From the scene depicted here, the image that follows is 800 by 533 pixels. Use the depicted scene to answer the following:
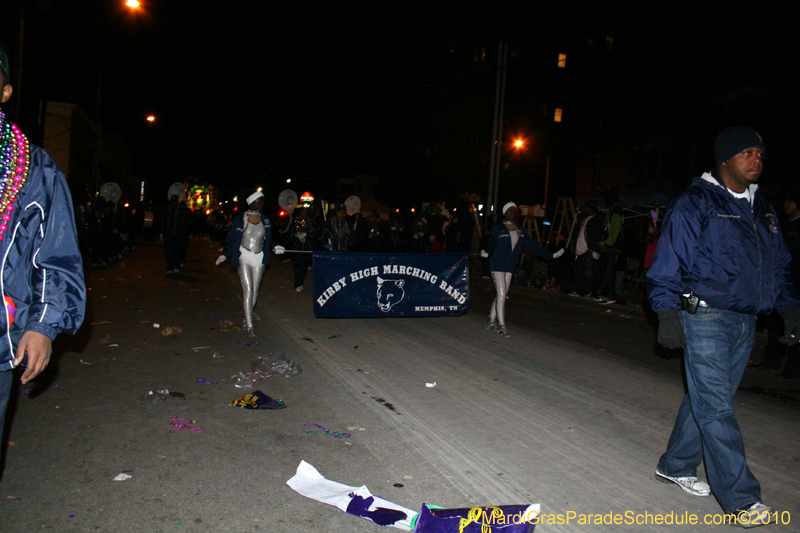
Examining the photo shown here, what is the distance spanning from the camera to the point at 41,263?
2.37m

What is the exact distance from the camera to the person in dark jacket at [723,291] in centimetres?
332

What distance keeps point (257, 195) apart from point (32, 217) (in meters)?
6.73

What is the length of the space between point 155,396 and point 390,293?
4.75 meters

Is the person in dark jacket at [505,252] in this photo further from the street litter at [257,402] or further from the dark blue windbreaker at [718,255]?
the dark blue windbreaker at [718,255]

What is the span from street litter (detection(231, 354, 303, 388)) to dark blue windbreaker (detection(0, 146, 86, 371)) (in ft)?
12.2

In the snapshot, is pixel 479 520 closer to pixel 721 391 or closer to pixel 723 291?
pixel 721 391

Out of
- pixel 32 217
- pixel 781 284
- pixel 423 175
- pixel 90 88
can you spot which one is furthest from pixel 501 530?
pixel 90 88

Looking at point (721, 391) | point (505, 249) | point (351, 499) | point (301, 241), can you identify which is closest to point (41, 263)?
point (351, 499)

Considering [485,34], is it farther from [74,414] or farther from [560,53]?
[74,414]

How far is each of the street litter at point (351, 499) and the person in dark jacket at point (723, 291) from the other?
1.79 metres

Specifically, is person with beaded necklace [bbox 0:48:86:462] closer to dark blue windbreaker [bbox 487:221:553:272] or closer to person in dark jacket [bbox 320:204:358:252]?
dark blue windbreaker [bbox 487:221:553:272]

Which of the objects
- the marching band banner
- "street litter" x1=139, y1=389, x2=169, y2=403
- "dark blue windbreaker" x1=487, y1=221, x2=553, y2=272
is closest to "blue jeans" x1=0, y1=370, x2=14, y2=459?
"street litter" x1=139, y1=389, x2=169, y2=403

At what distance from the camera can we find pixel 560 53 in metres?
42.8

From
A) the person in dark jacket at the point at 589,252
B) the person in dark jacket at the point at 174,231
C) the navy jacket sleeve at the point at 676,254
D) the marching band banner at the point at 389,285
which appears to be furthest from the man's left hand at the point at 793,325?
the person in dark jacket at the point at 174,231
